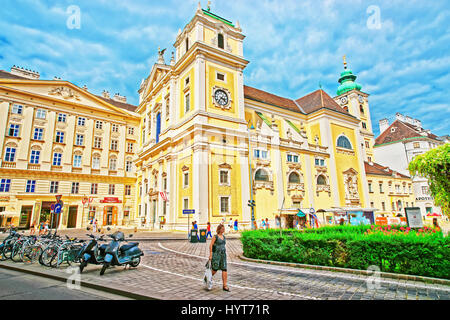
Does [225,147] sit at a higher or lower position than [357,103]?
A: lower

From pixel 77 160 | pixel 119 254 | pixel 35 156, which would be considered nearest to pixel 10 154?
pixel 35 156

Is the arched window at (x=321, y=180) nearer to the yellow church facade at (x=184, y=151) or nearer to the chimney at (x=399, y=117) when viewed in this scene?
the yellow church facade at (x=184, y=151)

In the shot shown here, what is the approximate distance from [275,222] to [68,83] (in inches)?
1348

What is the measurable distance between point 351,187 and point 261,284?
3754 centimetres

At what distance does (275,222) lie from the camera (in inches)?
1185

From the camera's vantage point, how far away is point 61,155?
114 ft

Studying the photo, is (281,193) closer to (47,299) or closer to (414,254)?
(414,254)

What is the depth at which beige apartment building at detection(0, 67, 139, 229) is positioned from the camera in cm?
3105

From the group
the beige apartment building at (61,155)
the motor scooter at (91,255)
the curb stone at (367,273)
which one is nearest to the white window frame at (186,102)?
the beige apartment building at (61,155)

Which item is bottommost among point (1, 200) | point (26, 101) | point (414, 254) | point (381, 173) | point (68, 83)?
point (414, 254)

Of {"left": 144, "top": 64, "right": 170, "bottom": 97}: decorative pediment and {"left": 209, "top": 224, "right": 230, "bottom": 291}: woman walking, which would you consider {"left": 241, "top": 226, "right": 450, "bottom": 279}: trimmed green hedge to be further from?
{"left": 144, "top": 64, "right": 170, "bottom": 97}: decorative pediment

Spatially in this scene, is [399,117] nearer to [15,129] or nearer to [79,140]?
[79,140]
